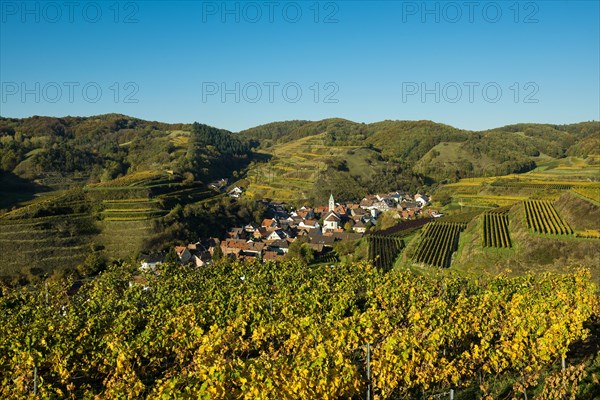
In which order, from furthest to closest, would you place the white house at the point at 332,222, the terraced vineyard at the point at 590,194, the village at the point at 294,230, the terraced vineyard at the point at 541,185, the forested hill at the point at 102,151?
the forested hill at the point at 102,151, the white house at the point at 332,222, the terraced vineyard at the point at 541,185, the village at the point at 294,230, the terraced vineyard at the point at 590,194

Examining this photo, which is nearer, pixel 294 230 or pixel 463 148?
pixel 294 230

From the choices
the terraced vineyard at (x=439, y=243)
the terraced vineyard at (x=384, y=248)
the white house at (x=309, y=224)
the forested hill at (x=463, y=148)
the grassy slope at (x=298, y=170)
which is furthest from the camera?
the forested hill at (x=463, y=148)

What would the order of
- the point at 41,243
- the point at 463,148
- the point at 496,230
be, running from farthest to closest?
the point at 463,148 → the point at 41,243 → the point at 496,230

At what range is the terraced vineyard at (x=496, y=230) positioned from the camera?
34844 millimetres

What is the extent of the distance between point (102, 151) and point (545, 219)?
105611 millimetres

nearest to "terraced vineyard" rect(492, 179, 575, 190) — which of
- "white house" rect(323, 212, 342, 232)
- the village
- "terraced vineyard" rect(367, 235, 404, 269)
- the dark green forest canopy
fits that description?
the village

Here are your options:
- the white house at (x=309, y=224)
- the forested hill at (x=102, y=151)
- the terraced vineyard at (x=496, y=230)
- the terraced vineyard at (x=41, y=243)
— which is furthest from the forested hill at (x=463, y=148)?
the terraced vineyard at (x=41, y=243)

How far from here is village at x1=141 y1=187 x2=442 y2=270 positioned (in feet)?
166

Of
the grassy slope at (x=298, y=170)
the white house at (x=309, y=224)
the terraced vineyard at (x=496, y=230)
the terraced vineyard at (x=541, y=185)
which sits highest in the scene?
the grassy slope at (x=298, y=170)

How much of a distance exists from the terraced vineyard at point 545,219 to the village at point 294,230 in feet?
74.1

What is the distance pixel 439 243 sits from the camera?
41.4 meters

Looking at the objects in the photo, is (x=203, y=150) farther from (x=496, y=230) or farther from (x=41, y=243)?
(x=496, y=230)

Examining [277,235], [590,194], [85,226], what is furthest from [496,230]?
[85,226]

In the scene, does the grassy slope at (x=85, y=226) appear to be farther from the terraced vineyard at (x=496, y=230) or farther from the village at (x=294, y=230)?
the terraced vineyard at (x=496, y=230)
